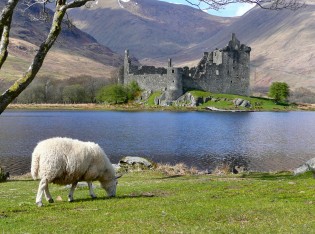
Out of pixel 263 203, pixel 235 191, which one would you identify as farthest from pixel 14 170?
pixel 263 203

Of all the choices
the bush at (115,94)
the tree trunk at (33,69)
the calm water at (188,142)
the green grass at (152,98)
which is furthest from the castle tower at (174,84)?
the tree trunk at (33,69)

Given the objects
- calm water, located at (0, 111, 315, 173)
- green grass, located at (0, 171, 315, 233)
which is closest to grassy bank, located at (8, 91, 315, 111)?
calm water, located at (0, 111, 315, 173)

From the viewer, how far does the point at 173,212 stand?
1323 cm

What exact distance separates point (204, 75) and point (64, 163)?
382 ft

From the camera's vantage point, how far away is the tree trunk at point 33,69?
1260 cm

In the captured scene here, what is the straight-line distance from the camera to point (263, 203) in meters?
14.8

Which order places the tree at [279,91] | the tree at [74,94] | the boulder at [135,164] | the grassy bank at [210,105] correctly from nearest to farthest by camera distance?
the boulder at [135,164]
the grassy bank at [210,105]
the tree at [279,91]
the tree at [74,94]

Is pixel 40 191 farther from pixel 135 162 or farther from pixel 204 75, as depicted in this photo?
pixel 204 75

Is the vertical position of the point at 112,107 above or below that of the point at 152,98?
below

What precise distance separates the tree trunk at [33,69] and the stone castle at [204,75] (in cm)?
11242

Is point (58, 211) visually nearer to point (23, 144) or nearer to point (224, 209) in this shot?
point (224, 209)

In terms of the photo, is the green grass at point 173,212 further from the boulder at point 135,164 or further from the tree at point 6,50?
the boulder at point 135,164

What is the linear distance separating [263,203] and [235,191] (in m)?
3.36

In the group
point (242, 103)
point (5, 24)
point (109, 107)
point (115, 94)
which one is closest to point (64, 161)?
point (5, 24)
